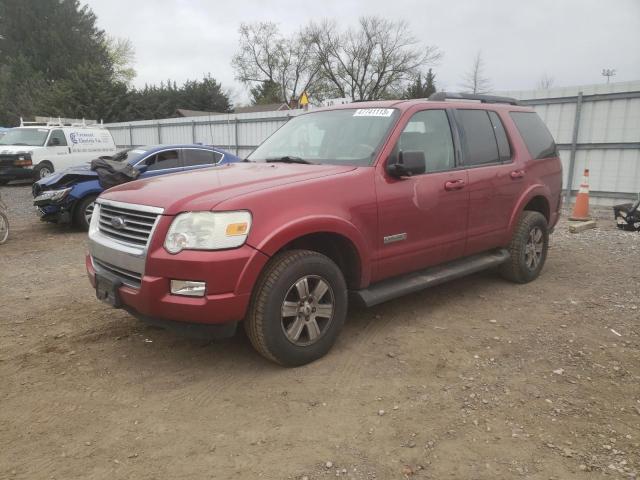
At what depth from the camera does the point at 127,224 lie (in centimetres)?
343

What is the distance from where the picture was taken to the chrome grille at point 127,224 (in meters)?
3.25

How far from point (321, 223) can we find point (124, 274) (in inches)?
54.6

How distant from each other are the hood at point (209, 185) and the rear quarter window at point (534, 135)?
2582 mm

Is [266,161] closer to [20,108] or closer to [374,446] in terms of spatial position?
[374,446]

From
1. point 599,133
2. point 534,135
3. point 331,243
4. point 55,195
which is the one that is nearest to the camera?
point 331,243

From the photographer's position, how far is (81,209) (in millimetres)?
8828

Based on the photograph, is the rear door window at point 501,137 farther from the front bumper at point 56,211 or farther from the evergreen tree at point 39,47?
the evergreen tree at point 39,47

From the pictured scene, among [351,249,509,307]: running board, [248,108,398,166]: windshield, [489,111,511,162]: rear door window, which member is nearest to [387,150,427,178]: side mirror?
[248,108,398,166]: windshield

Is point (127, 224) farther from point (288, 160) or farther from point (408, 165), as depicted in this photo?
point (408, 165)

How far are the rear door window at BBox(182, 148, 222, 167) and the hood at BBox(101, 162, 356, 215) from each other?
5800 mm

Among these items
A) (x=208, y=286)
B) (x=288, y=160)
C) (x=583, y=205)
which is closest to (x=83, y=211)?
(x=288, y=160)

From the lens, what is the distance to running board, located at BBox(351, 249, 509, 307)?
12.7 feet

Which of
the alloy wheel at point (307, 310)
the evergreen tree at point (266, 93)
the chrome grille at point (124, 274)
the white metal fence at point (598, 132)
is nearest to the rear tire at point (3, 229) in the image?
the chrome grille at point (124, 274)

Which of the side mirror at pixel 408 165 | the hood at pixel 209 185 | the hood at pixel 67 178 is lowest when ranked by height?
the hood at pixel 67 178
